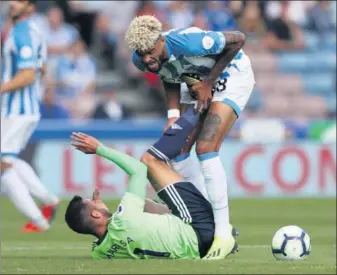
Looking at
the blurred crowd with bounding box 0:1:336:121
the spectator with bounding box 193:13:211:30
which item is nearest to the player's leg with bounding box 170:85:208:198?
the blurred crowd with bounding box 0:1:336:121

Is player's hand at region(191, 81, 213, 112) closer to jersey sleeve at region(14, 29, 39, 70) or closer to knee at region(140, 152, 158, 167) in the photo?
knee at region(140, 152, 158, 167)

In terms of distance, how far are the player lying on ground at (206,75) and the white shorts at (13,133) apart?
3517 mm

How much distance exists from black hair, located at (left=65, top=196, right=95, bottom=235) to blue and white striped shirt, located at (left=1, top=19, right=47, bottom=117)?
4333 mm

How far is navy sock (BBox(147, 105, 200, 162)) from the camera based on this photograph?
30.4 feet

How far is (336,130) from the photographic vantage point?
18.5 m

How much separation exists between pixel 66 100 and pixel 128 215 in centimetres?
1158

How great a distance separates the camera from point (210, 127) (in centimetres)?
929

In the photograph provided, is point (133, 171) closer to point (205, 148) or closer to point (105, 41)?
point (205, 148)

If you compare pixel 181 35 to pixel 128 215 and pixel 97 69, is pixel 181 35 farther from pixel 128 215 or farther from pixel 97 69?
pixel 97 69

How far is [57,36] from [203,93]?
11.7 metres

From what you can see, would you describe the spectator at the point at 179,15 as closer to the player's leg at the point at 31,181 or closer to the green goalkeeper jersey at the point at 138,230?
the player's leg at the point at 31,181

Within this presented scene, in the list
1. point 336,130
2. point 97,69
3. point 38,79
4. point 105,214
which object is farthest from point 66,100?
point 105,214

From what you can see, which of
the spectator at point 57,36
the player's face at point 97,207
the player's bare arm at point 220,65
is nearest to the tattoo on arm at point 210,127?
→ the player's bare arm at point 220,65

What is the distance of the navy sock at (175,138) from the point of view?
30.4 ft
